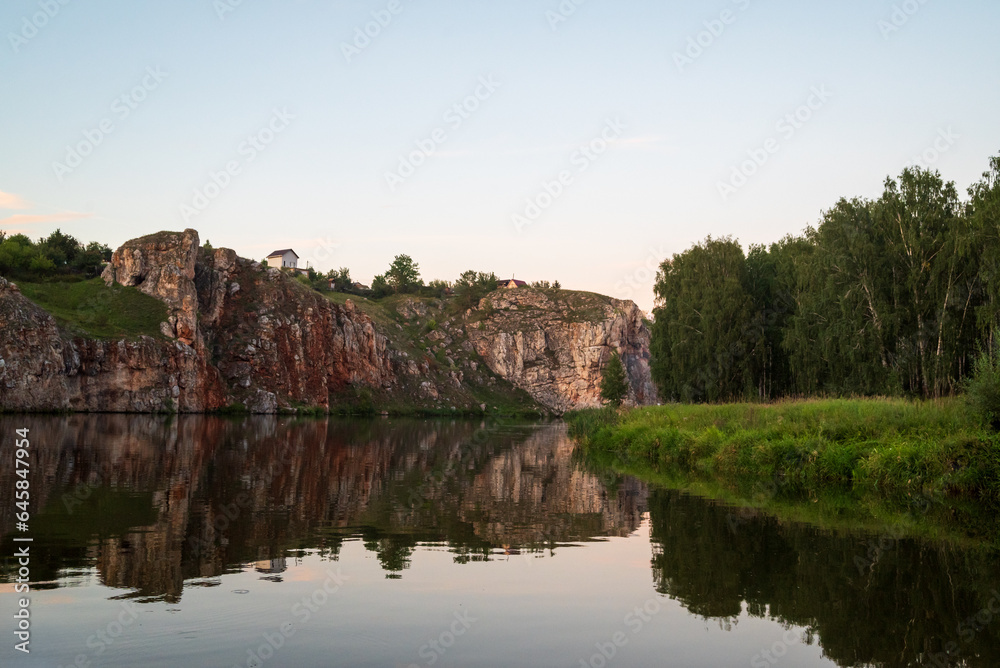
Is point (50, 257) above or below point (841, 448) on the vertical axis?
above

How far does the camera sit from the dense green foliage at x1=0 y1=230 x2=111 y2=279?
371 ft

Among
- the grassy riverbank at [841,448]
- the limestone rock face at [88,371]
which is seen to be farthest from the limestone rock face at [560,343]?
the grassy riverbank at [841,448]

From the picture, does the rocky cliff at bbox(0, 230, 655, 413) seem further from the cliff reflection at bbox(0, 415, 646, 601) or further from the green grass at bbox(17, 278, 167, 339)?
the cliff reflection at bbox(0, 415, 646, 601)

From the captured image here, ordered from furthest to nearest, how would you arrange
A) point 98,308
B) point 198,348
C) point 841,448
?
1. point 198,348
2. point 98,308
3. point 841,448

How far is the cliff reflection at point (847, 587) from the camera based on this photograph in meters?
10.6

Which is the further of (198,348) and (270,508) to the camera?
(198,348)

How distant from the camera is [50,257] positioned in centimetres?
12169

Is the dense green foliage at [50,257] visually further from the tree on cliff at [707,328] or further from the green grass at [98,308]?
the tree on cliff at [707,328]

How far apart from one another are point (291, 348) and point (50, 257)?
125 ft

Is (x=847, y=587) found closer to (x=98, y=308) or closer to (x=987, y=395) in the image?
(x=987, y=395)

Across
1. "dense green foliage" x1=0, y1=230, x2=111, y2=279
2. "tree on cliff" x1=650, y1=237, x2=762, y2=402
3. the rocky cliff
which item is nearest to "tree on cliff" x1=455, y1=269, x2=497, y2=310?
the rocky cliff

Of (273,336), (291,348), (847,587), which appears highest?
(273,336)

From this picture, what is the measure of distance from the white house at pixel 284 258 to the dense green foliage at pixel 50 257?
2322 inches

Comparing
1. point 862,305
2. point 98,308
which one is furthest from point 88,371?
→ point 862,305
